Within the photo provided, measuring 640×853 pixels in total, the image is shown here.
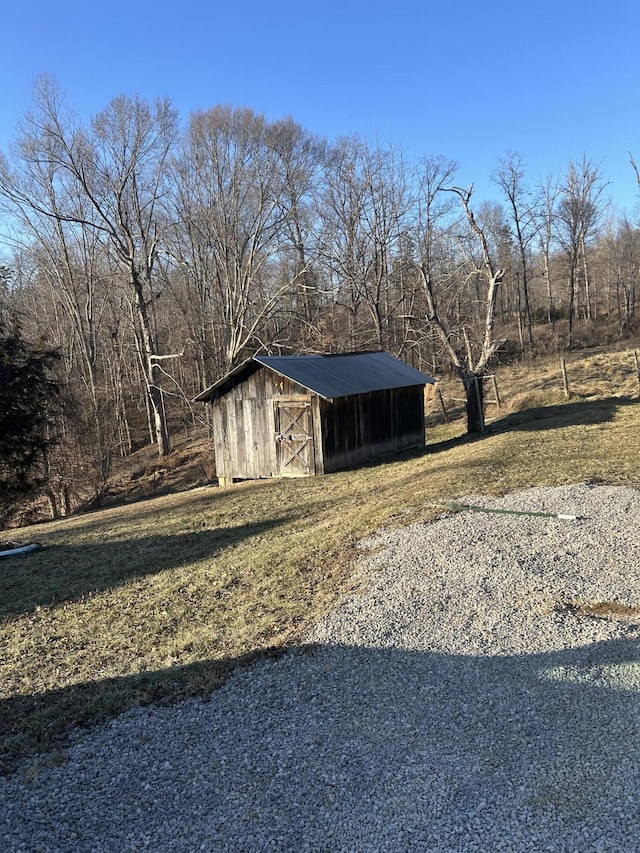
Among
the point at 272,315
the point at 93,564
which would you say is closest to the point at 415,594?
the point at 93,564

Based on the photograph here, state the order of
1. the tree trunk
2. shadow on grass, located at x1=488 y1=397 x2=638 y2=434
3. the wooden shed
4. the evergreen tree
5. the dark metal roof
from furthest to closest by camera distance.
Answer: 1. the tree trunk
2. shadow on grass, located at x1=488 y1=397 x2=638 y2=434
3. the wooden shed
4. the dark metal roof
5. the evergreen tree

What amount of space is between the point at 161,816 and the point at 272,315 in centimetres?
2653

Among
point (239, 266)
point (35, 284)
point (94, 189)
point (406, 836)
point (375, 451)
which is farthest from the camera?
point (35, 284)

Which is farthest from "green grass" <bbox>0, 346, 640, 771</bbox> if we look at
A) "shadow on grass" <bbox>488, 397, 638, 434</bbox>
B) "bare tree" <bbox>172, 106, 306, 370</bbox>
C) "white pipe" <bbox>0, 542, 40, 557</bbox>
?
"bare tree" <bbox>172, 106, 306, 370</bbox>

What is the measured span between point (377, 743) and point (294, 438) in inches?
Result: 519

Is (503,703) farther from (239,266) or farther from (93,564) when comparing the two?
(239,266)

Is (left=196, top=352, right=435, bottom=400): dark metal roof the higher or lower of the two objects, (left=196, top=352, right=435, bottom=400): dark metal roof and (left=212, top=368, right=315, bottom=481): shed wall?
the higher

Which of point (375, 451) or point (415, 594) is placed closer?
point (415, 594)

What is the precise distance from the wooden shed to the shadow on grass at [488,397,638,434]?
4.54m

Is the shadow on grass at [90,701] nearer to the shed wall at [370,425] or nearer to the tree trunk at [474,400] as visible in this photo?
the shed wall at [370,425]

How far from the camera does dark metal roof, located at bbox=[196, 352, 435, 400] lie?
1681cm

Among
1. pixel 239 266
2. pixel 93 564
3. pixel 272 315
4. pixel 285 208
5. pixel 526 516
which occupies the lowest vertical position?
pixel 93 564

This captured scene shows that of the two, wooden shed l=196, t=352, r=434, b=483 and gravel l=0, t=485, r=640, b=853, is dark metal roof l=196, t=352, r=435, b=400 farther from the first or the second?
gravel l=0, t=485, r=640, b=853

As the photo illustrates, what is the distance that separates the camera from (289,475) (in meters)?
17.5
